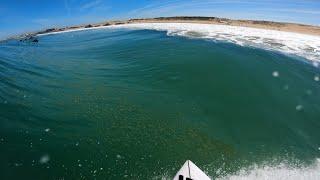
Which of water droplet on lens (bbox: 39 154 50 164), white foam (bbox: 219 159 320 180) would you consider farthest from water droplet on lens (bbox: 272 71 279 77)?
water droplet on lens (bbox: 39 154 50 164)

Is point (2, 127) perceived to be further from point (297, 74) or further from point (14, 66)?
point (297, 74)

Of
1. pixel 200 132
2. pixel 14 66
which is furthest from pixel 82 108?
pixel 14 66

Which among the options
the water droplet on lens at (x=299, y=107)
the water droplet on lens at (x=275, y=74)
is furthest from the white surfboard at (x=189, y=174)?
the water droplet on lens at (x=275, y=74)

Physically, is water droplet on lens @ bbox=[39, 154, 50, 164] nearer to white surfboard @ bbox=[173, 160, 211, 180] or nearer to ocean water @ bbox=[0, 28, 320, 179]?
ocean water @ bbox=[0, 28, 320, 179]

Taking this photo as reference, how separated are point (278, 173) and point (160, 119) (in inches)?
238

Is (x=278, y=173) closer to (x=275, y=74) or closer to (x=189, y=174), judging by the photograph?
(x=189, y=174)

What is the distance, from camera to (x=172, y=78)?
2166 centimetres

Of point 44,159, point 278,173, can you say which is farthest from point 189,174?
point 44,159

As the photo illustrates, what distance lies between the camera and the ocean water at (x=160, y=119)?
11664 millimetres

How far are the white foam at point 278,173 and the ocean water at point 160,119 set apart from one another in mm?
42

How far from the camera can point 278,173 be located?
1160 cm

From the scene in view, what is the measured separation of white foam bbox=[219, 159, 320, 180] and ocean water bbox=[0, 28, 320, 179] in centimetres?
4

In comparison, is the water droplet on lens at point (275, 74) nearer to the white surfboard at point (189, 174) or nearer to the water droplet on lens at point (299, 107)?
the water droplet on lens at point (299, 107)

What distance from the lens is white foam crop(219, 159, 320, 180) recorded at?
1126 cm
